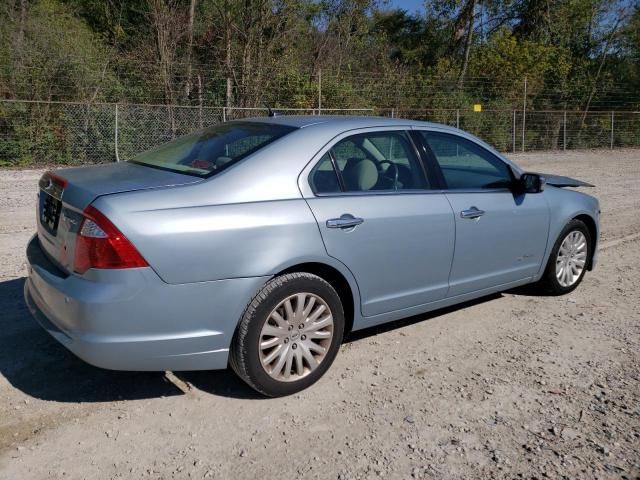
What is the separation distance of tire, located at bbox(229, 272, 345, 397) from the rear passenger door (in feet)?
0.89

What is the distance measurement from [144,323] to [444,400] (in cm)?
177

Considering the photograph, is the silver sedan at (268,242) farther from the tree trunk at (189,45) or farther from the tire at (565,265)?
the tree trunk at (189,45)

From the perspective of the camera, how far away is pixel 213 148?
403cm

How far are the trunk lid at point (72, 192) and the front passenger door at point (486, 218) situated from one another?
1.97 metres

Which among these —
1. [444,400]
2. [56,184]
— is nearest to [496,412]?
[444,400]

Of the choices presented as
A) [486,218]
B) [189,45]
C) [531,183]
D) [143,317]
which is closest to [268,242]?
[143,317]

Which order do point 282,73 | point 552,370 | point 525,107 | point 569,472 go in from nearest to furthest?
point 569,472
point 552,370
point 282,73
point 525,107

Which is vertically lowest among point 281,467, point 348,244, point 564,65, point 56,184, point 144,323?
point 281,467

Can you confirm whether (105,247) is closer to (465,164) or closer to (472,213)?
(472,213)

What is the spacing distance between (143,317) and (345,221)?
51.6 inches

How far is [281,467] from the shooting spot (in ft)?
9.81

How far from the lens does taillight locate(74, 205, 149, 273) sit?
309 cm

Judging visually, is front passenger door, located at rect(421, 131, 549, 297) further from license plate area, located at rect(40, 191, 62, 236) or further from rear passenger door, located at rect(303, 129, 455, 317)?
license plate area, located at rect(40, 191, 62, 236)

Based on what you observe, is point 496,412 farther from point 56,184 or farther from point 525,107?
point 525,107
